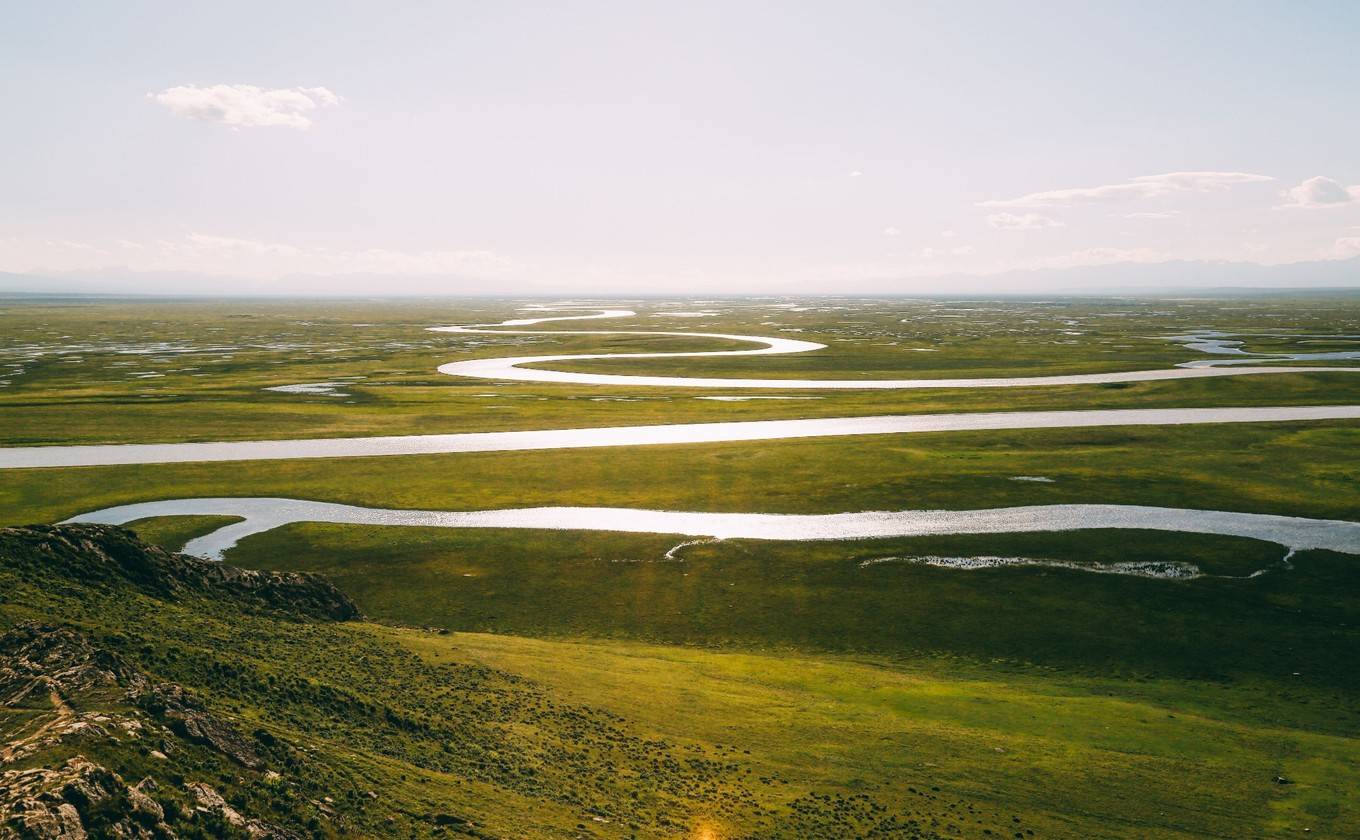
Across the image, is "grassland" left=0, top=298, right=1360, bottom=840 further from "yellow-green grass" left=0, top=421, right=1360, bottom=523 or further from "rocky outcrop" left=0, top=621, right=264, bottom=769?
"rocky outcrop" left=0, top=621, right=264, bottom=769

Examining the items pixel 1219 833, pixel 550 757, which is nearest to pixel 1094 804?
pixel 1219 833

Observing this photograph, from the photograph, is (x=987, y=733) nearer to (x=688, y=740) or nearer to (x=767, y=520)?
(x=688, y=740)

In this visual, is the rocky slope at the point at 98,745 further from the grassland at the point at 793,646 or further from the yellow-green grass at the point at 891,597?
the yellow-green grass at the point at 891,597

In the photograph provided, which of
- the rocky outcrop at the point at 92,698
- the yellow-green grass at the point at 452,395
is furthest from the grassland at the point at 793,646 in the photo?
the yellow-green grass at the point at 452,395

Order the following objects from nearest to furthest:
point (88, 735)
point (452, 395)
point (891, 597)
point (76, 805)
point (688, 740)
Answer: point (76, 805)
point (88, 735)
point (688, 740)
point (891, 597)
point (452, 395)

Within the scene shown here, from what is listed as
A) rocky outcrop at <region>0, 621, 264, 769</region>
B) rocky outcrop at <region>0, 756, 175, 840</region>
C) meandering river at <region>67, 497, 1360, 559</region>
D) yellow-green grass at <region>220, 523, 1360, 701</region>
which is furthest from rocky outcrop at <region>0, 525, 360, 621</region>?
rocky outcrop at <region>0, 756, 175, 840</region>

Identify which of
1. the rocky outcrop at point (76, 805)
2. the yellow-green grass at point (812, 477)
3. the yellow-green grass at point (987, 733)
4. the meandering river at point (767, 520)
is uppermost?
the rocky outcrop at point (76, 805)

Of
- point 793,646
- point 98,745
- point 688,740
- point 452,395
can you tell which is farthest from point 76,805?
point 452,395

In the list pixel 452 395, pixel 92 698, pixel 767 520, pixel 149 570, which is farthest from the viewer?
pixel 452 395

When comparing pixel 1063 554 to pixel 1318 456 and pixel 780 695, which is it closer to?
pixel 780 695
